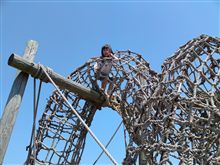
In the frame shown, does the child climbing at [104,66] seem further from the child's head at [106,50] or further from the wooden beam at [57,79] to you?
the wooden beam at [57,79]

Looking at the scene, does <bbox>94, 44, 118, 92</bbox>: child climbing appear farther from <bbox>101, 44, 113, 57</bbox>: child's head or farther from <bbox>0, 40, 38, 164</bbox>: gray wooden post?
<bbox>0, 40, 38, 164</bbox>: gray wooden post

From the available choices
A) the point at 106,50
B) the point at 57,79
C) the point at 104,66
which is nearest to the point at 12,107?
the point at 57,79

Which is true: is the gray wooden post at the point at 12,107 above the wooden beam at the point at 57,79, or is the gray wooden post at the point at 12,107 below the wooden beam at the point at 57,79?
below

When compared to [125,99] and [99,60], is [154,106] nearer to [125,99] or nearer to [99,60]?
[125,99]

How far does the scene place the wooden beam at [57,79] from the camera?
300cm

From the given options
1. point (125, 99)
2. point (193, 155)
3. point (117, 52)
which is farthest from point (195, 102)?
point (117, 52)

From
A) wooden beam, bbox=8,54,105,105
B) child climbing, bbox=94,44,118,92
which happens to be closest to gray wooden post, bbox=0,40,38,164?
wooden beam, bbox=8,54,105,105

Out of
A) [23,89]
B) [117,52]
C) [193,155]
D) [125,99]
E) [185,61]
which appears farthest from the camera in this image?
[117,52]

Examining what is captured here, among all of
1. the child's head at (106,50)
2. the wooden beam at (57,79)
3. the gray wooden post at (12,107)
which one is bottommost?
the gray wooden post at (12,107)

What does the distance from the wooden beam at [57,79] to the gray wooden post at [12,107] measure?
86 mm

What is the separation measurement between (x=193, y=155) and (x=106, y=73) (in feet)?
5.67

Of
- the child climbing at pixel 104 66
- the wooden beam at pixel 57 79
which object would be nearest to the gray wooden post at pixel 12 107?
the wooden beam at pixel 57 79

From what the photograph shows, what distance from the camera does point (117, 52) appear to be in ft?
11.7

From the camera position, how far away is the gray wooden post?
276 centimetres
